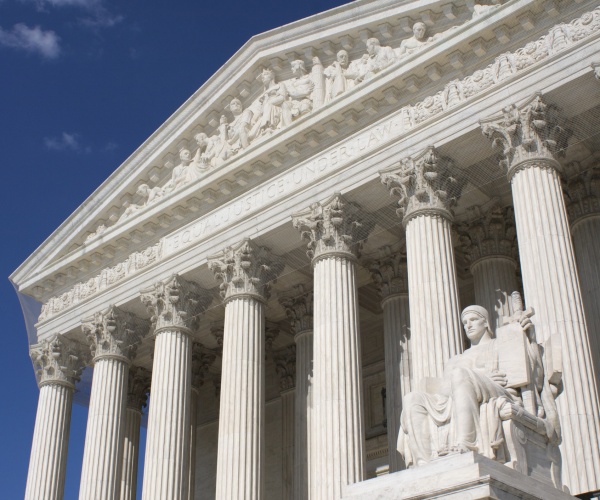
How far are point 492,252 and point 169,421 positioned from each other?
33.7 ft

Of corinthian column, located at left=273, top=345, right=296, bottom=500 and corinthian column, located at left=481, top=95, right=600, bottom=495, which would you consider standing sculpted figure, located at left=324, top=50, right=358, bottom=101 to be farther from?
corinthian column, located at left=273, top=345, right=296, bottom=500

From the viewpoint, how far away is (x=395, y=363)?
27.0 meters

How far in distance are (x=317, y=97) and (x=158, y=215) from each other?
6576 millimetres

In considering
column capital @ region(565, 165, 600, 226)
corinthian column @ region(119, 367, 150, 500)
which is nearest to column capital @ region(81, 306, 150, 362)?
corinthian column @ region(119, 367, 150, 500)

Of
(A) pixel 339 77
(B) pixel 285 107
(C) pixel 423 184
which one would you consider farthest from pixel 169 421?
(A) pixel 339 77

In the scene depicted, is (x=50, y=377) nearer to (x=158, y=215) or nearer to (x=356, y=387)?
(x=158, y=215)

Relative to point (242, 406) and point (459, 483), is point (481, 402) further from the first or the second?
point (242, 406)

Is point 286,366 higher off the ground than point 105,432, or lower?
higher

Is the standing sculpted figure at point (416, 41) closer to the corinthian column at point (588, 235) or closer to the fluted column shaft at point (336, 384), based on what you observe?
the corinthian column at point (588, 235)

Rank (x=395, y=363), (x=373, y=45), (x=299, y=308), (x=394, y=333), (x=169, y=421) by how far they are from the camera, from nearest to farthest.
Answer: (x=373, y=45), (x=395, y=363), (x=394, y=333), (x=169, y=421), (x=299, y=308)

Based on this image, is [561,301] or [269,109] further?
[269,109]

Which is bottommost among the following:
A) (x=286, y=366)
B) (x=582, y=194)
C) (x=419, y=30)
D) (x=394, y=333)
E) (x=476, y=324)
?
(x=476, y=324)

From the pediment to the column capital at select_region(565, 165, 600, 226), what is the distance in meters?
3.90

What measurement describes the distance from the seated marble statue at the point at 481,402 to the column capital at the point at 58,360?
71.8 feet
